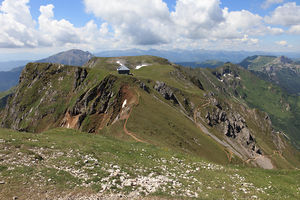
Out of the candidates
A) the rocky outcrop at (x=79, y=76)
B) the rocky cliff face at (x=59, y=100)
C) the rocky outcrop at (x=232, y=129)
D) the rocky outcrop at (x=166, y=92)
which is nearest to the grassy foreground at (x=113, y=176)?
the rocky cliff face at (x=59, y=100)

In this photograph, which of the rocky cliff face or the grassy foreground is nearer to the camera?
the grassy foreground

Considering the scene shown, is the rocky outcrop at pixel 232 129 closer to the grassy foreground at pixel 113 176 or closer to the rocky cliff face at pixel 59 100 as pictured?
the rocky cliff face at pixel 59 100

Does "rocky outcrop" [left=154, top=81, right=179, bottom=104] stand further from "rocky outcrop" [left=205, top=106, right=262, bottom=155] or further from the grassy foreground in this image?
the grassy foreground

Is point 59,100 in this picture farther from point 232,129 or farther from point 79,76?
point 232,129

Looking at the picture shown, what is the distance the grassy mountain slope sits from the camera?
207 feet

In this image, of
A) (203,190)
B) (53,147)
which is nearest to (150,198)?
(203,190)

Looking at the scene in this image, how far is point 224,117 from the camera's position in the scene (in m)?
127

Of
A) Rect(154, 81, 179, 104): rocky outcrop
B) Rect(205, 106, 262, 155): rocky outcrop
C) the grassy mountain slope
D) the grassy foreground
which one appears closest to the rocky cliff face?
the grassy mountain slope

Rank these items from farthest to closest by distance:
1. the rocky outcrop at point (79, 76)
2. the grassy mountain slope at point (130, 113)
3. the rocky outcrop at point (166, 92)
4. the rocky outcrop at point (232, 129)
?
the rocky outcrop at point (232, 129) < the rocky outcrop at point (166, 92) < the rocky outcrop at point (79, 76) < the grassy mountain slope at point (130, 113)

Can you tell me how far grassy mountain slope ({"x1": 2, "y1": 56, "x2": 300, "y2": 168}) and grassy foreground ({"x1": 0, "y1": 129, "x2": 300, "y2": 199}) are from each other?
85.4 ft

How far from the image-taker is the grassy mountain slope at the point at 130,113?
2479 inches

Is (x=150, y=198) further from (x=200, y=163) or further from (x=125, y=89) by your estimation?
(x=125, y=89)

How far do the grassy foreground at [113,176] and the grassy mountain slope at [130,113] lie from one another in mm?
26030

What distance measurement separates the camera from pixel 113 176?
18.5 m
